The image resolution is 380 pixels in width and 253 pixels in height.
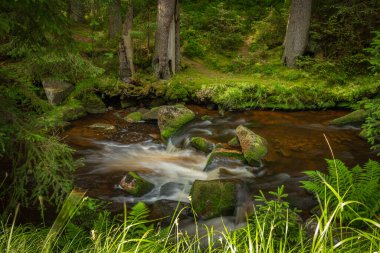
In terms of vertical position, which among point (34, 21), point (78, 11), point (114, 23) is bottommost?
point (34, 21)

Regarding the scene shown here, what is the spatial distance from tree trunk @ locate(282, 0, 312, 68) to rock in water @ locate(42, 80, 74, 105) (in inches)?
363

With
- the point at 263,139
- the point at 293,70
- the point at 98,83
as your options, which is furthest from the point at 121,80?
the point at 293,70

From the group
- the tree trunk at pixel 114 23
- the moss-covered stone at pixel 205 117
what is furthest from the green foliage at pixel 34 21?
the tree trunk at pixel 114 23

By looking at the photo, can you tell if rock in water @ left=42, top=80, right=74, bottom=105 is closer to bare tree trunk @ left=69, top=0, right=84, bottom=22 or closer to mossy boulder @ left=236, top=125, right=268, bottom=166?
mossy boulder @ left=236, top=125, right=268, bottom=166

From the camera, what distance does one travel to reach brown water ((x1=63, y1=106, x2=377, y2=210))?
7152 mm

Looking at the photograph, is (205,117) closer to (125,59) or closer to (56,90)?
(125,59)

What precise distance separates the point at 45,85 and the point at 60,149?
791cm

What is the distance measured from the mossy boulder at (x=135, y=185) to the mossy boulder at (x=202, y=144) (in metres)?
2.23

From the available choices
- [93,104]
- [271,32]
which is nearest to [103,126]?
[93,104]

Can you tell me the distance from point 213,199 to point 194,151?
3087 mm

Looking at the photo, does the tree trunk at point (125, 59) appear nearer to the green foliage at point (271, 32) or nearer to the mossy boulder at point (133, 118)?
the mossy boulder at point (133, 118)

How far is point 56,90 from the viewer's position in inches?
438

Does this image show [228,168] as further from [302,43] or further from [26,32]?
[302,43]

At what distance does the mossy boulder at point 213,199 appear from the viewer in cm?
574
